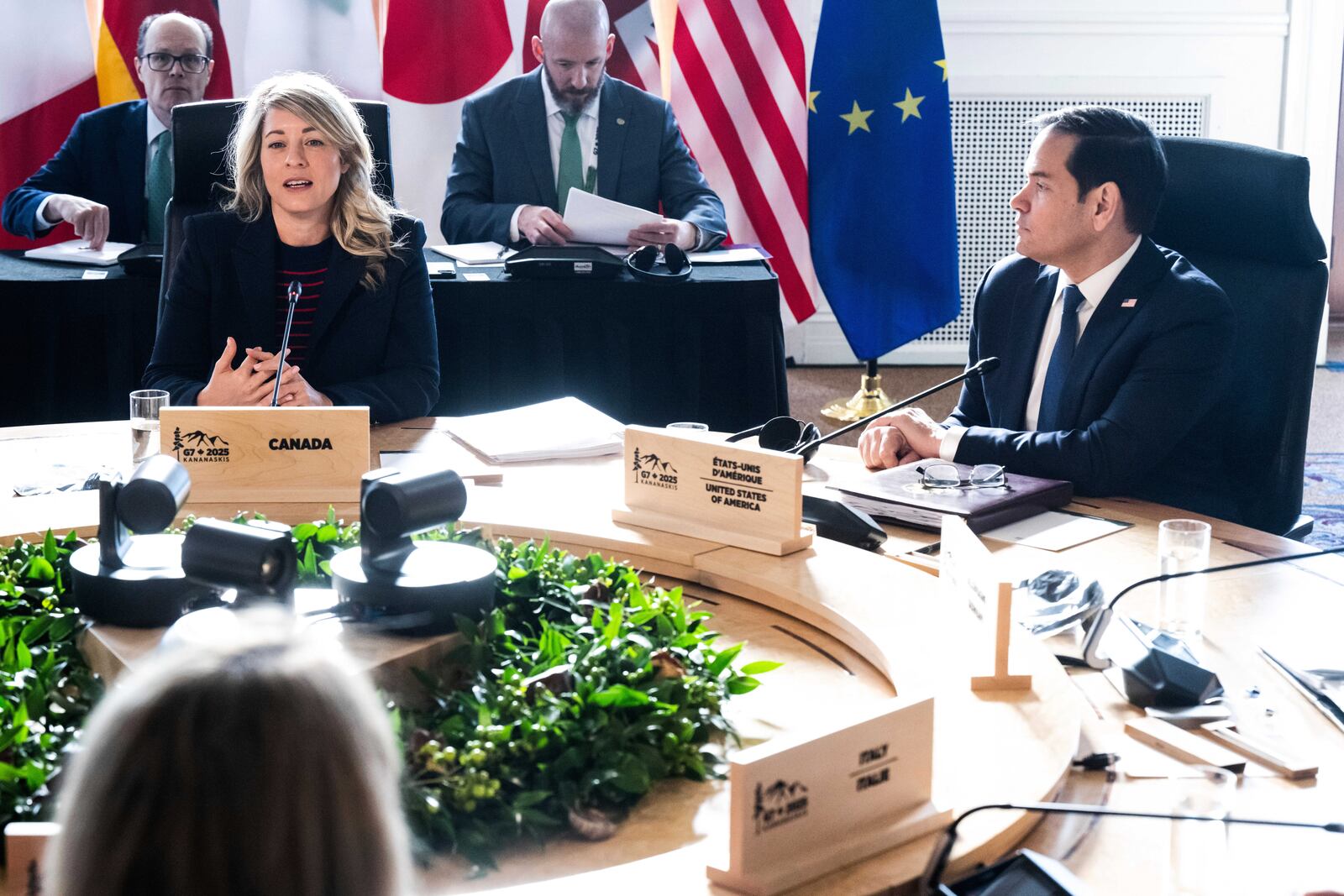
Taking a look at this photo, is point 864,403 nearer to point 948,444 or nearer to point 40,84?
point 948,444

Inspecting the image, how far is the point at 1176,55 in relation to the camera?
18.2 feet

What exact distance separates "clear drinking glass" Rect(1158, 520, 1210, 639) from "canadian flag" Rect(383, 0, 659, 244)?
3.94 metres

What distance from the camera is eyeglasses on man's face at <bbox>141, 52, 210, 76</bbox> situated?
14.1 feet

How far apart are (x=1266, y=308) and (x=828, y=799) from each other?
1615 millimetres

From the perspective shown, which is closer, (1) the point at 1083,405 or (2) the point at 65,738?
(2) the point at 65,738

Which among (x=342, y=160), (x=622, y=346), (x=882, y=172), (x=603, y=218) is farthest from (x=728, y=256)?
(x=342, y=160)

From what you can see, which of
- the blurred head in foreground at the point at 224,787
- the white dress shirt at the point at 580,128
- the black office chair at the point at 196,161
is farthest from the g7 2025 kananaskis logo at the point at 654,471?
the white dress shirt at the point at 580,128

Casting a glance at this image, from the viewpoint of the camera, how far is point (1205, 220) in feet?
7.93

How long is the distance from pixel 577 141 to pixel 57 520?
116 inches

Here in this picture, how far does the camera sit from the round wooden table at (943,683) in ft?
3.43

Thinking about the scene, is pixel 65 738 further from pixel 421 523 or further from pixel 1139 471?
pixel 1139 471

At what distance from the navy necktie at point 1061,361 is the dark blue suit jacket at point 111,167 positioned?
291 cm

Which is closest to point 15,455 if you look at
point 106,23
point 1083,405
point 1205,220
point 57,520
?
point 57,520

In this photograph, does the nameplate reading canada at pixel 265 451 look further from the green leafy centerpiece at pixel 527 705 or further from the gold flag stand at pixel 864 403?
the gold flag stand at pixel 864 403
